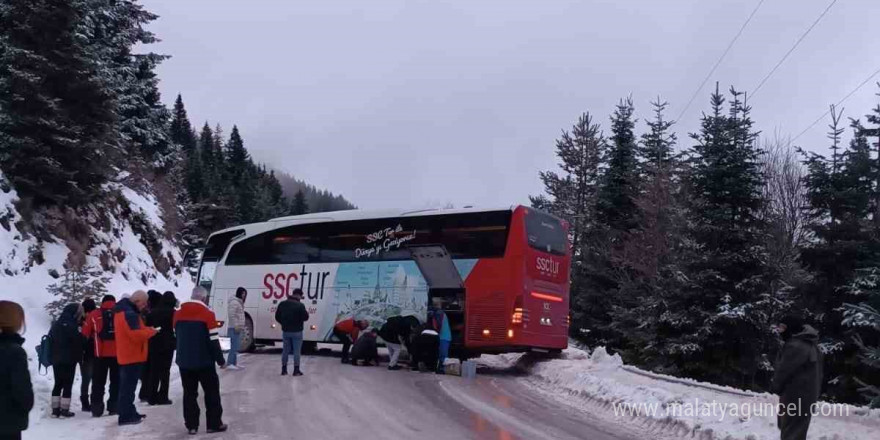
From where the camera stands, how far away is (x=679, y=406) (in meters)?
11.0

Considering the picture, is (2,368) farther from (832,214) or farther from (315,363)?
(832,214)

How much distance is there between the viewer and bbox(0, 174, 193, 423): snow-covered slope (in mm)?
20344

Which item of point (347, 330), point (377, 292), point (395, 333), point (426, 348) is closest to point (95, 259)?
point (347, 330)

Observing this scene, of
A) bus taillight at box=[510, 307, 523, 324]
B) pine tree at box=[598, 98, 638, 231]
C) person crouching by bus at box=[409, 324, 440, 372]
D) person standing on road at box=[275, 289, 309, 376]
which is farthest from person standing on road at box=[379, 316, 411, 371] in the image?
pine tree at box=[598, 98, 638, 231]

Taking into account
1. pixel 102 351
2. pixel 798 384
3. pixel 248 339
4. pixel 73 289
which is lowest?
pixel 248 339

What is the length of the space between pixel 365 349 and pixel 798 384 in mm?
12911

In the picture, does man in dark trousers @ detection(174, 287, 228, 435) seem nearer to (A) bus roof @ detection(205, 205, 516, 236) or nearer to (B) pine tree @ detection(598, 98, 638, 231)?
(A) bus roof @ detection(205, 205, 516, 236)

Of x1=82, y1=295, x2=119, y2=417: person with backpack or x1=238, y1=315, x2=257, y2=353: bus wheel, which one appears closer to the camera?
x1=82, y1=295, x2=119, y2=417: person with backpack

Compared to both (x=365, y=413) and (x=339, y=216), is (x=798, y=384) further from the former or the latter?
(x=339, y=216)

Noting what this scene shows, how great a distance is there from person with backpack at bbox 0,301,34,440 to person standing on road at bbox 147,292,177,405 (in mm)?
5720

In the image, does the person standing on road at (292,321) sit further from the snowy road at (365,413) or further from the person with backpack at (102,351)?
the person with backpack at (102,351)

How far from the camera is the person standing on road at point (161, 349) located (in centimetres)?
1130

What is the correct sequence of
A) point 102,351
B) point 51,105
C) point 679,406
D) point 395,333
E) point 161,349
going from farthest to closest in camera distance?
point 51,105, point 395,333, point 161,349, point 679,406, point 102,351

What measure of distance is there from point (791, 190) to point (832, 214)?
17301 mm
